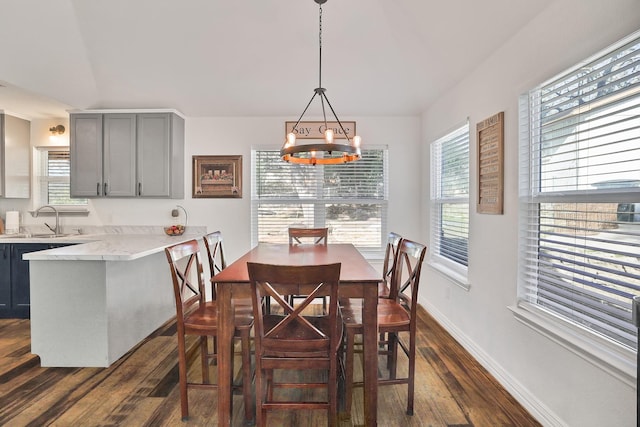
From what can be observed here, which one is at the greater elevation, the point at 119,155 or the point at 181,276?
the point at 119,155

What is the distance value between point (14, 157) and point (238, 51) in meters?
3.20

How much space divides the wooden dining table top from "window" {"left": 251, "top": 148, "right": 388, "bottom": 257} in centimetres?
107

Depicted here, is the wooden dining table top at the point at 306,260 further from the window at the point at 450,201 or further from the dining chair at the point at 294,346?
the window at the point at 450,201

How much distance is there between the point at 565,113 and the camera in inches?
74.0

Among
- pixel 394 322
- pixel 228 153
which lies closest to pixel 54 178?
pixel 228 153

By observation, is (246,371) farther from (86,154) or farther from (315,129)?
(86,154)

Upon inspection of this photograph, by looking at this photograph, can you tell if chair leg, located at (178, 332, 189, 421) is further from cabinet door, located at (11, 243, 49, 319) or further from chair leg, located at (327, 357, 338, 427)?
cabinet door, located at (11, 243, 49, 319)

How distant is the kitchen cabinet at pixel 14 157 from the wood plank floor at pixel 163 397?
2164 millimetres

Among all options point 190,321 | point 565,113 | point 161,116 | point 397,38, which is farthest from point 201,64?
point 565,113

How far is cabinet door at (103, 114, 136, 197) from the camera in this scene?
389cm

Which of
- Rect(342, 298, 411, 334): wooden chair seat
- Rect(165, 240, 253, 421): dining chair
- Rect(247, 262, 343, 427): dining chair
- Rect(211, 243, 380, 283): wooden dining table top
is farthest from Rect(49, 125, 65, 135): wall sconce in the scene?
Rect(342, 298, 411, 334): wooden chair seat

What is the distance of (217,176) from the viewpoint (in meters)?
4.24

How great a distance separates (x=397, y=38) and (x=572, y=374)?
280 cm

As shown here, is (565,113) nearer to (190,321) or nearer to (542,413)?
(542,413)
